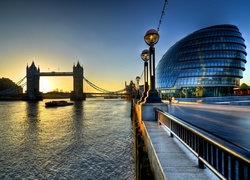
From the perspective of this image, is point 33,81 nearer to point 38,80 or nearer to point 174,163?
point 38,80

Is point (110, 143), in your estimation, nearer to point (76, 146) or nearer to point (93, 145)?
point (93, 145)

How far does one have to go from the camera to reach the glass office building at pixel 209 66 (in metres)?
71.5

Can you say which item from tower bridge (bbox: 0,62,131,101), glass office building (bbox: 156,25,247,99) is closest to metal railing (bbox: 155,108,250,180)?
glass office building (bbox: 156,25,247,99)

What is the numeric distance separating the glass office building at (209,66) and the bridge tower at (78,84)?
319 ft

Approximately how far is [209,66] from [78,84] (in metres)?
118

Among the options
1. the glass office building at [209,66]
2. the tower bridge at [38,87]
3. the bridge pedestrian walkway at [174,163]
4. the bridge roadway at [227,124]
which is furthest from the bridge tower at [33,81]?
the bridge pedestrian walkway at [174,163]

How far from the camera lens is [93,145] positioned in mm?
15078

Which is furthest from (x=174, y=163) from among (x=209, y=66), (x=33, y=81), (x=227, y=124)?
(x=33, y=81)

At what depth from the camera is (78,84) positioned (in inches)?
6412

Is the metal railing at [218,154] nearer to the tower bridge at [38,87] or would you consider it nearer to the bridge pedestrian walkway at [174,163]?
the bridge pedestrian walkway at [174,163]

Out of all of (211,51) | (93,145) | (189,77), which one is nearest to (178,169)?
(93,145)

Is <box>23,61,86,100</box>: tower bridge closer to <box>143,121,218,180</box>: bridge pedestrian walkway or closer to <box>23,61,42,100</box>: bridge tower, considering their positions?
<box>23,61,42,100</box>: bridge tower

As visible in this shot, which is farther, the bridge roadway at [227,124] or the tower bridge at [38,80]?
the tower bridge at [38,80]

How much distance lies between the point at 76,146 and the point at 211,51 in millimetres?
72466
